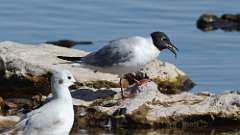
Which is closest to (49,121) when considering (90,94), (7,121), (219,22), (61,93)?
(61,93)

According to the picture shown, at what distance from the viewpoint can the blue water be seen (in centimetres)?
1730

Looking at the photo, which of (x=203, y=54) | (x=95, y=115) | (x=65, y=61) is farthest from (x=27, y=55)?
(x=203, y=54)

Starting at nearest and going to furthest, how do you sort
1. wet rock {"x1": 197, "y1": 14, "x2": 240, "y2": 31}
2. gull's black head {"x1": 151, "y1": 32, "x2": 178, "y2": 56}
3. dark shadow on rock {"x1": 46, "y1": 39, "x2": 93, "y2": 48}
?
gull's black head {"x1": 151, "y1": 32, "x2": 178, "y2": 56}, dark shadow on rock {"x1": 46, "y1": 39, "x2": 93, "y2": 48}, wet rock {"x1": 197, "y1": 14, "x2": 240, "y2": 31}

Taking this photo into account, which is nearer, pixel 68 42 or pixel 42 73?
pixel 42 73

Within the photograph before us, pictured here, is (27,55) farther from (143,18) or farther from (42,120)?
(143,18)

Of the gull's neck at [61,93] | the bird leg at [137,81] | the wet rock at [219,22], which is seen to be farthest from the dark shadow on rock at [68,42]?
the gull's neck at [61,93]

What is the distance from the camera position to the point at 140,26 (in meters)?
20.4

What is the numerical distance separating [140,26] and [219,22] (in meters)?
2.02

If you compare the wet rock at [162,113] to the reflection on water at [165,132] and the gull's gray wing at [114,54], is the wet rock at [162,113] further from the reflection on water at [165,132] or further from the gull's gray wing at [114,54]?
the gull's gray wing at [114,54]

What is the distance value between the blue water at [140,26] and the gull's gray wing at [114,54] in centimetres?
220

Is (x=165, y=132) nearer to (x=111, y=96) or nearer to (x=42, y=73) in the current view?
(x=111, y=96)

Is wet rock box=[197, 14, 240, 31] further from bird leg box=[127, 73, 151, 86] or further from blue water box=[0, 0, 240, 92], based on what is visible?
bird leg box=[127, 73, 151, 86]

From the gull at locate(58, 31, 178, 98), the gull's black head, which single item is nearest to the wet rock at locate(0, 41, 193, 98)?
the gull at locate(58, 31, 178, 98)

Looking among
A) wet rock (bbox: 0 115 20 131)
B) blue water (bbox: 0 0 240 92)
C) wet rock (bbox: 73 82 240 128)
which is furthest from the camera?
blue water (bbox: 0 0 240 92)
